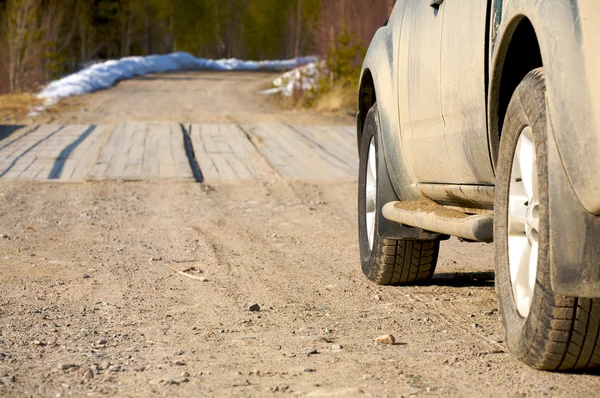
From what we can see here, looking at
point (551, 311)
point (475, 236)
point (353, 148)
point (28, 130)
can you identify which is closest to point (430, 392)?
point (551, 311)

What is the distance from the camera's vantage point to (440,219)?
4.41 m

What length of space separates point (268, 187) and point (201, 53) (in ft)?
278

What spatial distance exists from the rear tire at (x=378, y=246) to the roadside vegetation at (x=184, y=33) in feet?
51.5

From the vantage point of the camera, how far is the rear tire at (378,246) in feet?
17.4

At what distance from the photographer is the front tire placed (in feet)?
9.85

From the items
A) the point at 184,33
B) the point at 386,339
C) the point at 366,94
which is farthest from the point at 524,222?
the point at 184,33

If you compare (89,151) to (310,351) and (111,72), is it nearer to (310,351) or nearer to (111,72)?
(310,351)

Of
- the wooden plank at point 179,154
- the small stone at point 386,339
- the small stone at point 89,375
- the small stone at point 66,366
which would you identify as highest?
the small stone at point 89,375

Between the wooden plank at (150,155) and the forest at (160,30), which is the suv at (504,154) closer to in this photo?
the wooden plank at (150,155)

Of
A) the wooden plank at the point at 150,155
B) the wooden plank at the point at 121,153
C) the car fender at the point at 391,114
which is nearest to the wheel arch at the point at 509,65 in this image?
the car fender at the point at 391,114

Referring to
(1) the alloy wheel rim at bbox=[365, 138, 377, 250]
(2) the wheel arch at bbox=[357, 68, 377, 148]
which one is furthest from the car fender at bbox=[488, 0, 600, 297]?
(2) the wheel arch at bbox=[357, 68, 377, 148]

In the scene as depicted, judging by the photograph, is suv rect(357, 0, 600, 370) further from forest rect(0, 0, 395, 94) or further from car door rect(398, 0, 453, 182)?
forest rect(0, 0, 395, 94)

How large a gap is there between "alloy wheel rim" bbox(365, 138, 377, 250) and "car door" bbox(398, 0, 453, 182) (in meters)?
0.60

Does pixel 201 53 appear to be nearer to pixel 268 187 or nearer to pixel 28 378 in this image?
pixel 268 187
